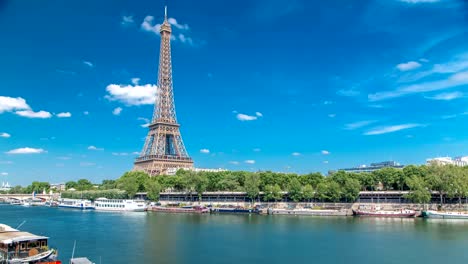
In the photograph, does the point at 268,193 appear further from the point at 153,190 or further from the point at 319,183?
the point at 153,190

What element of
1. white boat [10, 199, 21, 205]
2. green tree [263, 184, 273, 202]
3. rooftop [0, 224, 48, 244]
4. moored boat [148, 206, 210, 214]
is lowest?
white boat [10, 199, 21, 205]

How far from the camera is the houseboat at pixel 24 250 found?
2394 centimetres

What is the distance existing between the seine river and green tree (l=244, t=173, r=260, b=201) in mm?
26205

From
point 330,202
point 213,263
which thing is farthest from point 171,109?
point 213,263

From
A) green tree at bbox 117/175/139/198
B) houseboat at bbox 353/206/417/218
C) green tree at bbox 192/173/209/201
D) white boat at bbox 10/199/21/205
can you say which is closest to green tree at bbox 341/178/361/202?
houseboat at bbox 353/206/417/218

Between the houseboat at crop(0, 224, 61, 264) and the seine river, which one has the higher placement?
the houseboat at crop(0, 224, 61, 264)

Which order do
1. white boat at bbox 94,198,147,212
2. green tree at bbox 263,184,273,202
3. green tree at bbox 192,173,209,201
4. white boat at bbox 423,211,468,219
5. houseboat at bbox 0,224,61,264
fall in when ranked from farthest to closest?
green tree at bbox 192,173,209,201
white boat at bbox 94,198,147,212
green tree at bbox 263,184,273,202
white boat at bbox 423,211,468,219
houseboat at bbox 0,224,61,264

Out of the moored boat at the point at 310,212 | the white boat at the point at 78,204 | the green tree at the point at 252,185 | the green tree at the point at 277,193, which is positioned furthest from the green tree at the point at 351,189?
the white boat at the point at 78,204

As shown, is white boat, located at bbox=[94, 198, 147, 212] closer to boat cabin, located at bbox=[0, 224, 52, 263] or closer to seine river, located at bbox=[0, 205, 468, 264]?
seine river, located at bbox=[0, 205, 468, 264]

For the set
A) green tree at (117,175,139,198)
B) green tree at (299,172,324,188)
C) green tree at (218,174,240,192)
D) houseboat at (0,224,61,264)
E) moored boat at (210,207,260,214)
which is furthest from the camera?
green tree at (117,175,139,198)

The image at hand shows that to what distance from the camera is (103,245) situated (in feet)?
114

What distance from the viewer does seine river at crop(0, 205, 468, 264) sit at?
29.7 metres

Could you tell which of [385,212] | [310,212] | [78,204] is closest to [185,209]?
[310,212]

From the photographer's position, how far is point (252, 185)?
Answer: 77062 millimetres
